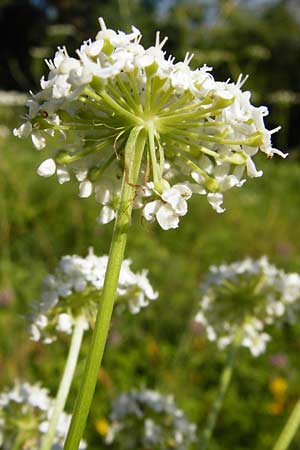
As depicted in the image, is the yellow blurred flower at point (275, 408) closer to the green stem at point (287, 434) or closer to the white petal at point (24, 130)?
the green stem at point (287, 434)

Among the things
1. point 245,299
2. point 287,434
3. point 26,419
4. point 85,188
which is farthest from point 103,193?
→ point 245,299

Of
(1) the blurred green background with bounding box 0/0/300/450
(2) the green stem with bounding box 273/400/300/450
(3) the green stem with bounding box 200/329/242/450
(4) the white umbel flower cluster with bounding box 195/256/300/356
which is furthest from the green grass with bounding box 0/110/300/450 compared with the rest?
(2) the green stem with bounding box 273/400/300/450

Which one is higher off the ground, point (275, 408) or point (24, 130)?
point (275, 408)

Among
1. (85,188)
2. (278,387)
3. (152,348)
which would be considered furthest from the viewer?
(152,348)

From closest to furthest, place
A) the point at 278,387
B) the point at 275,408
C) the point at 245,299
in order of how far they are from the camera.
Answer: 1. the point at 245,299
2. the point at 275,408
3. the point at 278,387

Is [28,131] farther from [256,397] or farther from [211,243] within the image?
[211,243]

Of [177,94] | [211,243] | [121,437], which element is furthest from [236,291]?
[211,243]

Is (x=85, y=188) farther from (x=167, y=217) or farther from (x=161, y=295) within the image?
(x=161, y=295)
